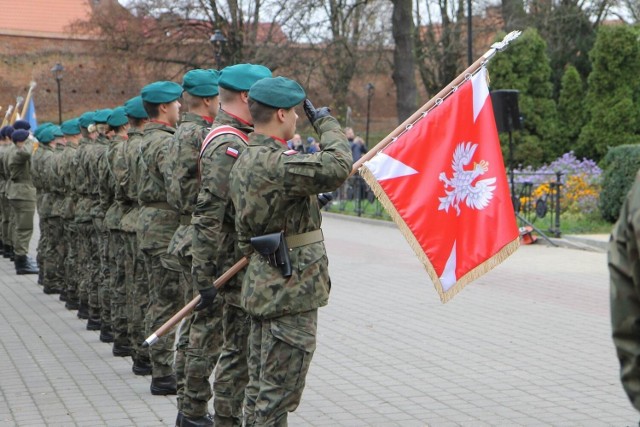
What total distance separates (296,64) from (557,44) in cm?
906

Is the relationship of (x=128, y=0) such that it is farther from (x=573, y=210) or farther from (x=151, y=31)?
(x=573, y=210)

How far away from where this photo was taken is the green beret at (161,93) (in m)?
7.24

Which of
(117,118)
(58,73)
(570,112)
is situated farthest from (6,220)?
(58,73)

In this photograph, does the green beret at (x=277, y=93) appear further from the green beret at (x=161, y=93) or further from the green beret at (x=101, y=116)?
the green beret at (x=101, y=116)

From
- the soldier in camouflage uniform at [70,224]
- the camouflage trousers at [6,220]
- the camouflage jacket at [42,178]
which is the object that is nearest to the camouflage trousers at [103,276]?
the soldier in camouflage uniform at [70,224]

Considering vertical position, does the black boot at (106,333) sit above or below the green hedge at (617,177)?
below

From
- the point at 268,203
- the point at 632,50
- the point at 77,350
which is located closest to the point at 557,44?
the point at 632,50

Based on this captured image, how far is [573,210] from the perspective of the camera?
64.3ft

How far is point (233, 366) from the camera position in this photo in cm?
538

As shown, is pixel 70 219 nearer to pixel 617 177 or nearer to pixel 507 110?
pixel 507 110

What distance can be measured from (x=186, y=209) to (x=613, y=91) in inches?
838

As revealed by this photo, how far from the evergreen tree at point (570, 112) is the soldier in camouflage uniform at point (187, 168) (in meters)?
22.2

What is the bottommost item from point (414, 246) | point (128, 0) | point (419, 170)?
point (414, 246)

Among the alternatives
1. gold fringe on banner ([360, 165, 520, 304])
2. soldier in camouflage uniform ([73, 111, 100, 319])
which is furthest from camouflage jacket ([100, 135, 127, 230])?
gold fringe on banner ([360, 165, 520, 304])
